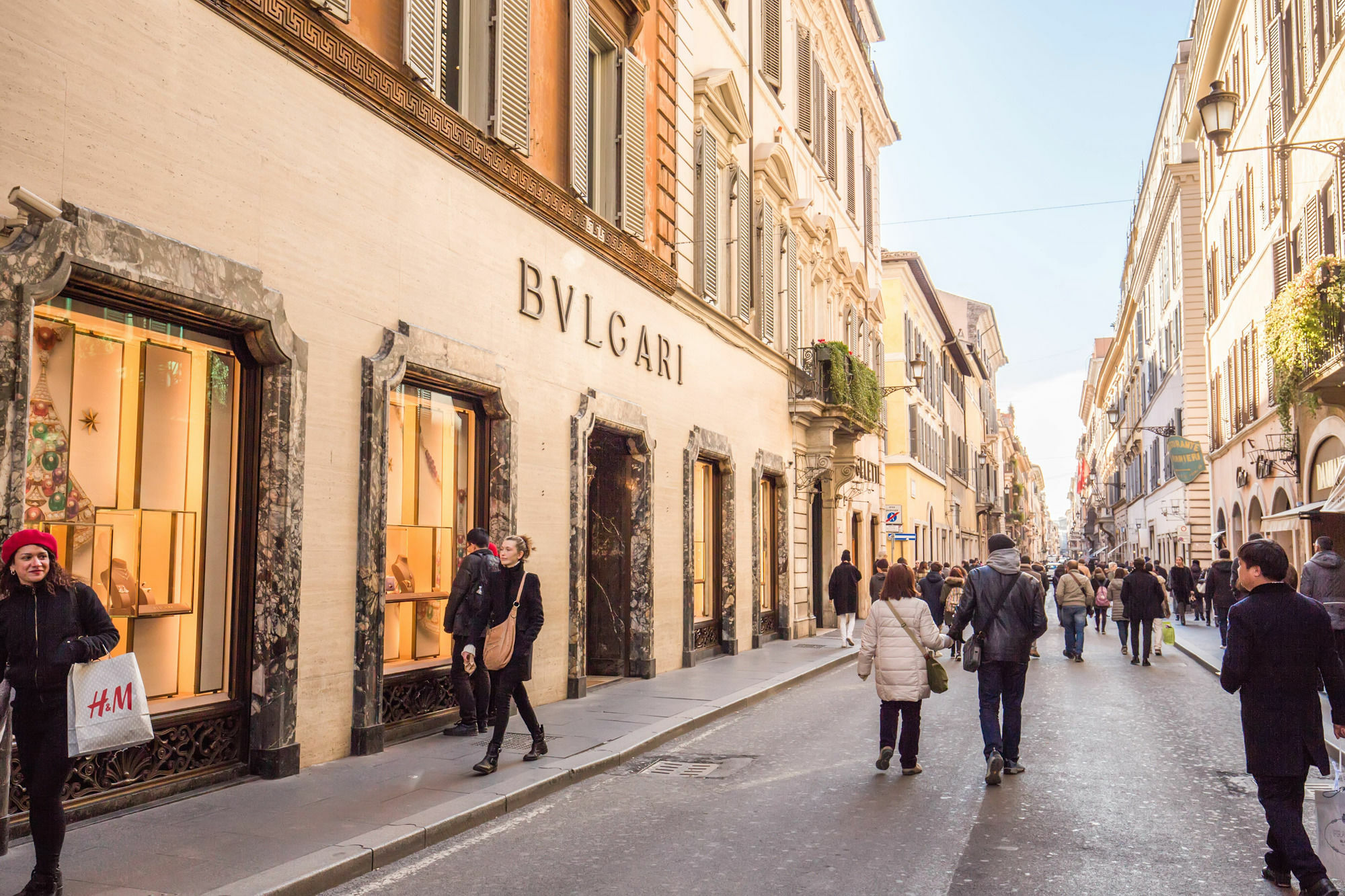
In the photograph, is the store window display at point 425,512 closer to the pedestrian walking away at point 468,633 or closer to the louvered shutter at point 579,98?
the pedestrian walking away at point 468,633

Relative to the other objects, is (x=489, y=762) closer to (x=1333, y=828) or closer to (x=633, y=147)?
(x=1333, y=828)

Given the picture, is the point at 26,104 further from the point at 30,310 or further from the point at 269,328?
the point at 269,328

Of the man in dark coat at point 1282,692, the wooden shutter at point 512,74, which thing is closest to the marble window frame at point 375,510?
the wooden shutter at point 512,74

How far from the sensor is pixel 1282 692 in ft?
17.5

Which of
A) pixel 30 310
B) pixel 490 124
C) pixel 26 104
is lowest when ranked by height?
pixel 30 310

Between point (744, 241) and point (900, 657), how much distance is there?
11736mm

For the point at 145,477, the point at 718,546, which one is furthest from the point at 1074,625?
the point at 145,477

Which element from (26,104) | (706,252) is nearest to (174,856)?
Answer: (26,104)

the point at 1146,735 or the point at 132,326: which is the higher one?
the point at 132,326

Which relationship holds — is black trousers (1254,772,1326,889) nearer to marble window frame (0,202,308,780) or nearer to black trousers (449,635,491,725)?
marble window frame (0,202,308,780)

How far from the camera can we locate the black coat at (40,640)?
4926 mm

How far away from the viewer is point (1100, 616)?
27703 millimetres

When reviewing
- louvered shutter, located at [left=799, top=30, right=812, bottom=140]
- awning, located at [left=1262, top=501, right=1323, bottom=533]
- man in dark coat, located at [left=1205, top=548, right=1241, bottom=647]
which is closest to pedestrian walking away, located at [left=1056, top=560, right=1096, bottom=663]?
awning, located at [left=1262, top=501, right=1323, bottom=533]

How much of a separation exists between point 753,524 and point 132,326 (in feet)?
43.2
